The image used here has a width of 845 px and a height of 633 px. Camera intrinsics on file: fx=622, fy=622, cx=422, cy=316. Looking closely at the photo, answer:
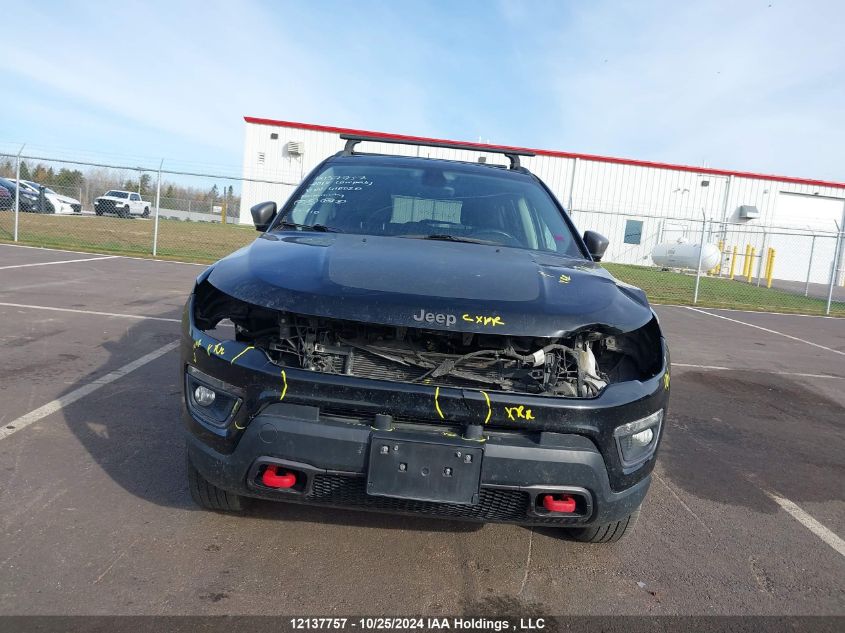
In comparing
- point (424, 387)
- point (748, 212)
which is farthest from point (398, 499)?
point (748, 212)

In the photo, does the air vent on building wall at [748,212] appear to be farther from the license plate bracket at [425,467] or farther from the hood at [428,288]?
the license plate bracket at [425,467]

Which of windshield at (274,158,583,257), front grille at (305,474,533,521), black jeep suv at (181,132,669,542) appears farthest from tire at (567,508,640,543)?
windshield at (274,158,583,257)

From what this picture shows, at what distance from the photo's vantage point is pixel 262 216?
356 centimetres

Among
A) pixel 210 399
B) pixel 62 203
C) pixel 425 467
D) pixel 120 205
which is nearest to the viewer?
pixel 425 467

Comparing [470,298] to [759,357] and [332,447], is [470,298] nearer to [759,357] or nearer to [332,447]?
[332,447]

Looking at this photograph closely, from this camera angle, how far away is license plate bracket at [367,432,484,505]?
2061 mm

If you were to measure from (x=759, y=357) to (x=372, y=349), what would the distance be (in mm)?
7207

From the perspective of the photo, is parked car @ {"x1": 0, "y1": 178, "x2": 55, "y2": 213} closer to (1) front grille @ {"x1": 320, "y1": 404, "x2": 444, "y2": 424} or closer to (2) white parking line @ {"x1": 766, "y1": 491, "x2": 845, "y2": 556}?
(1) front grille @ {"x1": 320, "y1": 404, "x2": 444, "y2": 424}

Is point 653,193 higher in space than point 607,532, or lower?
higher

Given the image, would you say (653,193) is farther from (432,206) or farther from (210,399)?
(210,399)

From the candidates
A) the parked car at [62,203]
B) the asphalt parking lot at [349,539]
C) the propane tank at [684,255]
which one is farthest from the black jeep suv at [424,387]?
the parked car at [62,203]

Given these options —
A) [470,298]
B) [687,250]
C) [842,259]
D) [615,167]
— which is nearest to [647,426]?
[470,298]

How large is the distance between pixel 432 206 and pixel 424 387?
162 centimetres

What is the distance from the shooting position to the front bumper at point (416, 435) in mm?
2092
